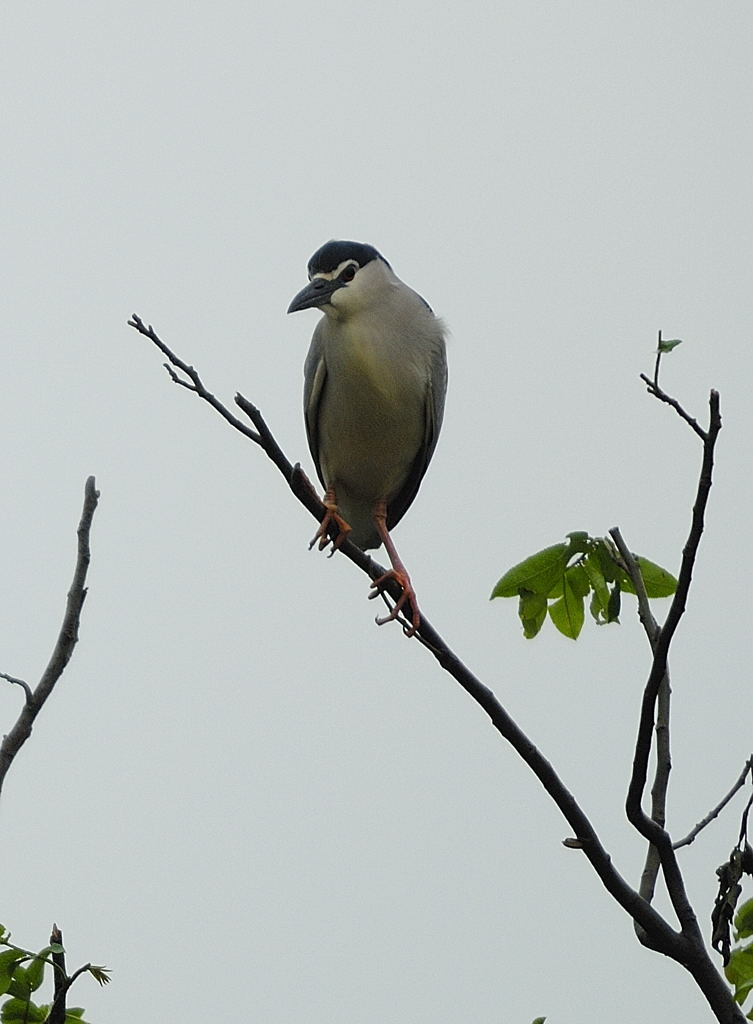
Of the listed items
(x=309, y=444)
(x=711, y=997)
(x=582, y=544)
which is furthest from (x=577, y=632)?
(x=309, y=444)

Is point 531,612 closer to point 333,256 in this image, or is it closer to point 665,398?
point 665,398

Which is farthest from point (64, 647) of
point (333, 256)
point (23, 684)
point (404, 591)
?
point (333, 256)

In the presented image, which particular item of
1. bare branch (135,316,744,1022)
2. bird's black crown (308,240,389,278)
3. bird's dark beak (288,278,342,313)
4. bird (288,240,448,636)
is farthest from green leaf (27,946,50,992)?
bird's black crown (308,240,389,278)

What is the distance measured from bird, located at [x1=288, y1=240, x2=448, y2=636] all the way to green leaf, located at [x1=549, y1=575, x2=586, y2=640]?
1429 mm

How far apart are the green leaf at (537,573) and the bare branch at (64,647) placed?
38.3 inches

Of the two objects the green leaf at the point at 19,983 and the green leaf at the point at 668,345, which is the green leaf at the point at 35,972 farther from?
the green leaf at the point at 668,345

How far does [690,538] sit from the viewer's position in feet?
7.30

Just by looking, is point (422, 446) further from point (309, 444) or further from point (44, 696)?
point (44, 696)

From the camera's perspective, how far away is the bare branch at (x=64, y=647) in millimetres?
2285

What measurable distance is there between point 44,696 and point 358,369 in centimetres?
253

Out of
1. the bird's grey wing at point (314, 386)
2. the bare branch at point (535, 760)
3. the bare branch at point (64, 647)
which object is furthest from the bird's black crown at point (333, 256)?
the bare branch at point (64, 647)

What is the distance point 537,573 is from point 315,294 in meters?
1.96

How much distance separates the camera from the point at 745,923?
97.9 inches

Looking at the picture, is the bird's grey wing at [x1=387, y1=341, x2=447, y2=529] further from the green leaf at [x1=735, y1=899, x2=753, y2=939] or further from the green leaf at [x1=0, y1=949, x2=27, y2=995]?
the green leaf at [x1=0, y1=949, x2=27, y2=995]
